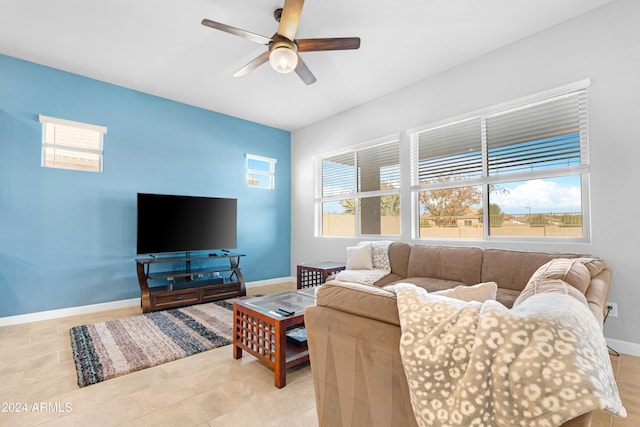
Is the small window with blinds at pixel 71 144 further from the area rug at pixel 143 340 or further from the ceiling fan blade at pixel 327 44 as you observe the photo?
the ceiling fan blade at pixel 327 44

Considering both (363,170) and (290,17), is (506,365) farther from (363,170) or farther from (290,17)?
(363,170)

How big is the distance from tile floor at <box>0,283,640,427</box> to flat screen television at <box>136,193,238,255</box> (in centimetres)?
157

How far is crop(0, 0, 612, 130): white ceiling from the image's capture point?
259 cm

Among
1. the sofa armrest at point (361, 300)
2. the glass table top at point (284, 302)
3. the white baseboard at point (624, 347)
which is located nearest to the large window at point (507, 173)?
the white baseboard at point (624, 347)

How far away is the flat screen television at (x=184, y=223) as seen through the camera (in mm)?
3848

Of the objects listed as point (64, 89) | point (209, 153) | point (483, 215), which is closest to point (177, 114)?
point (209, 153)

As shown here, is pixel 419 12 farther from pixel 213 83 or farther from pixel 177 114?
pixel 177 114

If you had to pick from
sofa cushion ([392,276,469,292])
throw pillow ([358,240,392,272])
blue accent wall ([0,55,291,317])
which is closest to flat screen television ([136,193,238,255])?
blue accent wall ([0,55,291,317])

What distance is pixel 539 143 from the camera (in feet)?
10.1

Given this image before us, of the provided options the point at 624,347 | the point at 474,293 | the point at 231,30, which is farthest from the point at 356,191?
the point at 474,293

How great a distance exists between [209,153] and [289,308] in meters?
3.32

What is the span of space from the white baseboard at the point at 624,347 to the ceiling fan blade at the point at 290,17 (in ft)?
12.1

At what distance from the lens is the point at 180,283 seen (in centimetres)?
413

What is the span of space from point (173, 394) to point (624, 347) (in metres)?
3.52
